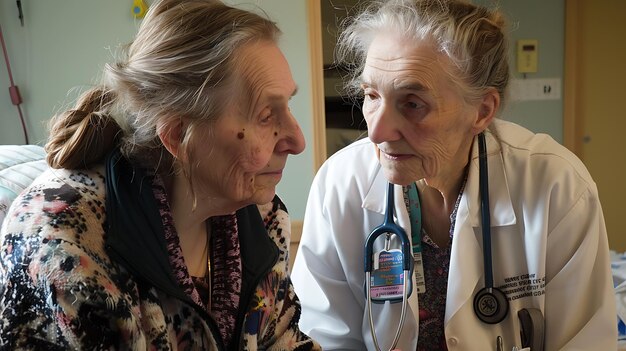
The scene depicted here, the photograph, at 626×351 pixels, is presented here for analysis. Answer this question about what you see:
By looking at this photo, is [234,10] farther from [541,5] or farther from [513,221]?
[541,5]

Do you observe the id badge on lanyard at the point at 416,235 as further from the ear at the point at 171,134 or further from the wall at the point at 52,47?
the wall at the point at 52,47

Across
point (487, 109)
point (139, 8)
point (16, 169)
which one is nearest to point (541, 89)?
point (139, 8)

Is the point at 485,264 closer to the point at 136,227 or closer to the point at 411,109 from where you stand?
the point at 411,109

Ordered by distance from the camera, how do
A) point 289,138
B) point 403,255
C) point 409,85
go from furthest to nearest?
point 403,255, point 409,85, point 289,138

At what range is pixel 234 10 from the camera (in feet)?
3.47

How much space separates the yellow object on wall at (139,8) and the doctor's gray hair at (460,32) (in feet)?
4.24

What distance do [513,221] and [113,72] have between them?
0.90 meters

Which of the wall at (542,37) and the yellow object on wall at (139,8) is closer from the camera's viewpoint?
the yellow object on wall at (139,8)

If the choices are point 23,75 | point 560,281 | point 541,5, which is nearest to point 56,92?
point 23,75

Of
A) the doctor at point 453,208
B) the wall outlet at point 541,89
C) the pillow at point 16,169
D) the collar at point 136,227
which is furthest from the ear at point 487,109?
the wall outlet at point 541,89

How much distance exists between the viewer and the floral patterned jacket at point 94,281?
0.85m

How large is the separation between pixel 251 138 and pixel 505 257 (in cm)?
70

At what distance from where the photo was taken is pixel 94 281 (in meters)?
0.88

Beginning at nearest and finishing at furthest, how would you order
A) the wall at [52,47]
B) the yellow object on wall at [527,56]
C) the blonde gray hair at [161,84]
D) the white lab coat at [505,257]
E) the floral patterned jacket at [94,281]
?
the floral patterned jacket at [94,281] < the blonde gray hair at [161,84] < the white lab coat at [505,257] < the wall at [52,47] < the yellow object on wall at [527,56]
